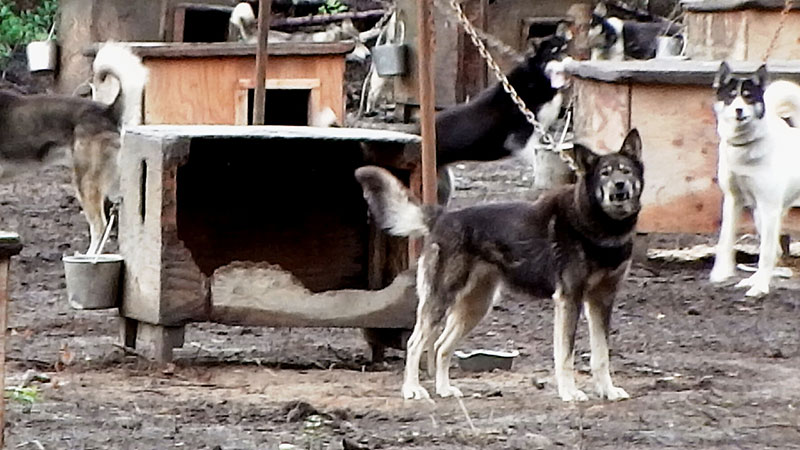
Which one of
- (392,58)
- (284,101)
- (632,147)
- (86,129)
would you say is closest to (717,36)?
(284,101)

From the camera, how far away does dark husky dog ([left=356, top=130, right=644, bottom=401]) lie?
21.0 feet

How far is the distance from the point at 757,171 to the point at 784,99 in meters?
0.64

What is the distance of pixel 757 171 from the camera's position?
975cm

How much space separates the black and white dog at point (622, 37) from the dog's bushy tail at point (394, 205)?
14911mm

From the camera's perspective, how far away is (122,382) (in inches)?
269

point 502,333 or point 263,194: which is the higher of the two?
point 263,194

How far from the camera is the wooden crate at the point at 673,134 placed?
1038cm

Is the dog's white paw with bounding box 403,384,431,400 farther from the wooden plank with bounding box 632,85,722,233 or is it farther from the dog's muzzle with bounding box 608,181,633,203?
the wooden plank with bounding box 632,85,722,233

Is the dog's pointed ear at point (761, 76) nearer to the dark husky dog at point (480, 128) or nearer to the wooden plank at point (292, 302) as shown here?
the dark husky dog at point (480, 128)

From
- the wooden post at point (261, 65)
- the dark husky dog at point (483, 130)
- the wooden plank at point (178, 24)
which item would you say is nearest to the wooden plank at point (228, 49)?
the dark husky dog at point (483, 130)

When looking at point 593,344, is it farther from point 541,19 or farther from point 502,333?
point 541,19

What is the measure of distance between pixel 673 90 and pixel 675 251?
4.87 ft

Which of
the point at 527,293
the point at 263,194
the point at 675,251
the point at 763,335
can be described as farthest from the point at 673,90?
the point at 527,293

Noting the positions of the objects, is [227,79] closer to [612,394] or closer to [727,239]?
[727,239]
